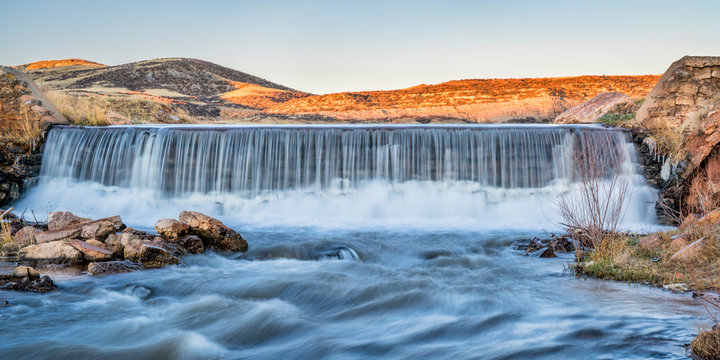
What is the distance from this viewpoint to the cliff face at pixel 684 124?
38.0 ft

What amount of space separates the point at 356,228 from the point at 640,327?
723 cm

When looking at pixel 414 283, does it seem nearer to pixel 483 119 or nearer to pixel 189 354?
pixel 189 354

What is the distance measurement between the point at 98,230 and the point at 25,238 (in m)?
1.13

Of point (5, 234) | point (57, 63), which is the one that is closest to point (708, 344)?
point (5, 234)

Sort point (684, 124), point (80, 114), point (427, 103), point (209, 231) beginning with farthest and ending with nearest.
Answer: point (427, 103) → point (80, 114) → point (684, 124) → point (209, 231)

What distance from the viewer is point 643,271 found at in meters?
6.59

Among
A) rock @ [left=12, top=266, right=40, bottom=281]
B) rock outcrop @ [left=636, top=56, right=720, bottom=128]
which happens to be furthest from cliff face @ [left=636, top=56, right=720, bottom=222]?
rock @ [left=12, top=266, right=40, bottom=281]

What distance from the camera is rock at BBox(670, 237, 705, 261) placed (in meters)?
6.69

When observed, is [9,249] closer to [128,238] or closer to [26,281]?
[128,238]

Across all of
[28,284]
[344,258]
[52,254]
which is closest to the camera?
[28,284]

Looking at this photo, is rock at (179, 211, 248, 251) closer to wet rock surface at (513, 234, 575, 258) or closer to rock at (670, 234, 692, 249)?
wet rock surface at (513, 234, 575, 258)

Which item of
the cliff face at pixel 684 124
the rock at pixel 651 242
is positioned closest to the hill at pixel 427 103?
the cliff face at pixel 684 124

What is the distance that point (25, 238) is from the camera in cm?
815

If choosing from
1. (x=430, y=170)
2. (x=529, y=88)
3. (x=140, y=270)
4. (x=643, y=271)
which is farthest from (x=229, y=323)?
(x=529, y=88)
